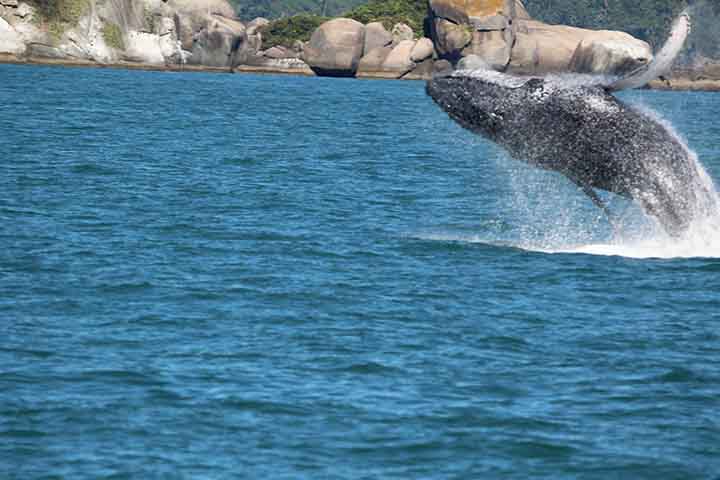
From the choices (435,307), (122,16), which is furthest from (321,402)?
(122,16)

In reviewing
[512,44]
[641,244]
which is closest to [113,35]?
[512,44]

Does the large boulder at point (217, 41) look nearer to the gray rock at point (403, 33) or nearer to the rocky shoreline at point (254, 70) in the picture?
the rocky shoreline at point (254, 70)

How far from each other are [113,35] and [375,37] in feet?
85.9

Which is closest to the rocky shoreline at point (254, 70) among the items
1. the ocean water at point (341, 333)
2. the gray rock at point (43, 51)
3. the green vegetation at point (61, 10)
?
the gray rock at point (43, 51)

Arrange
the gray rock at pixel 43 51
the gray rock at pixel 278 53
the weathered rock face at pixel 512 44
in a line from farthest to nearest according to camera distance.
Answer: the gray rock at pixel 278 53 → the weathered rock face at pixel 512 44 → the gray rock at pixel 43 51

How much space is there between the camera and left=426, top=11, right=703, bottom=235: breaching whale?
19594 millimetres

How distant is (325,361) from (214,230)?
9.93 meters

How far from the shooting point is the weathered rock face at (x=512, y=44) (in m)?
119

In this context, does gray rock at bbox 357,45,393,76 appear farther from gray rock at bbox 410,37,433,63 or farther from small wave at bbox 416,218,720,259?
small wave at bbox 416,218,720,259

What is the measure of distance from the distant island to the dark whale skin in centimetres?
8546

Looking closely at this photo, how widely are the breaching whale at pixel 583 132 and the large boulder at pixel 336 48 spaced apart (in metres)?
99.9

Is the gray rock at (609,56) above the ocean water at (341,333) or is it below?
below

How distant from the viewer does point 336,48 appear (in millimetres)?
122125

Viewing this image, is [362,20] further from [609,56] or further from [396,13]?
[609,56]
